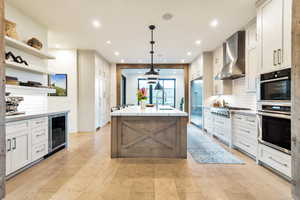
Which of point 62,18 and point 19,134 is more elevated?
point 62,18

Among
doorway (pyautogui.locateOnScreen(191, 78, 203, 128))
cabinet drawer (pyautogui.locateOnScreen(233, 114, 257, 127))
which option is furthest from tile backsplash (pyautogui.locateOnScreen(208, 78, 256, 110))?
doorway (pyautogui.locateOnScreen(191, 78, 203, 128))

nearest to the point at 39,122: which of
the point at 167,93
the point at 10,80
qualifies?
the point at 10,80

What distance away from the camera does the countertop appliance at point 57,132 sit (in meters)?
3.52

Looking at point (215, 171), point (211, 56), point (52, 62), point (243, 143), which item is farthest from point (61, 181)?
point (211, 56)

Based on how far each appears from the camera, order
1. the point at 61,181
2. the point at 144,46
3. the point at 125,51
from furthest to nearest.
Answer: the point at 125,51 → the point at 144,46 → the point at 61,181

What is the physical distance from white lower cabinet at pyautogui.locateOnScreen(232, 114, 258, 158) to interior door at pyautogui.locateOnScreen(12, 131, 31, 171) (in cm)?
406

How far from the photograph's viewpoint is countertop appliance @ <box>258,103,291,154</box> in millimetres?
2393

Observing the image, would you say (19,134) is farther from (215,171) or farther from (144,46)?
(144,46)

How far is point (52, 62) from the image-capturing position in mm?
5871

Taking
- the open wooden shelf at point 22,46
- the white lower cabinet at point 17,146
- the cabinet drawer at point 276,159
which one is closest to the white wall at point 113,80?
the open wooden shelf at point 22,46

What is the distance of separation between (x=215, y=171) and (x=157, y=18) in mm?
3272

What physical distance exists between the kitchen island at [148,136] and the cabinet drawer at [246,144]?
4.33ft

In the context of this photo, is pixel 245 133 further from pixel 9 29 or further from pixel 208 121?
pixel 9 29

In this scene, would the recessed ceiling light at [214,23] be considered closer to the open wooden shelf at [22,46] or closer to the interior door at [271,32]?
the interior door at [271,32]
